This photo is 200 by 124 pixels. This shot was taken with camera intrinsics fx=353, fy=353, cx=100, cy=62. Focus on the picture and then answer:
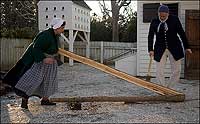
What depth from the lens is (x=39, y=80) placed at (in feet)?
18.2

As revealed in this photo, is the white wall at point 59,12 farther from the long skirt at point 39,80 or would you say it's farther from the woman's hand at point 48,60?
the woman's hand at point 48,60

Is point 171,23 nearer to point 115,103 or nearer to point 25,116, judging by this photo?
point 115,103

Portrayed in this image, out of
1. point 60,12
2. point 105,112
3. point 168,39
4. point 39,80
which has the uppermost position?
point 60,12

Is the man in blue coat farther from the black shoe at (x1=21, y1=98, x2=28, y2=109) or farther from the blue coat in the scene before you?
the black shoe at (x1=21, y1=98, x2=28, y2=109)

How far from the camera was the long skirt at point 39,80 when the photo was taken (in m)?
5.44

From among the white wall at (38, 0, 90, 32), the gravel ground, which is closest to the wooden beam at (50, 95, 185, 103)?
the gravel ground

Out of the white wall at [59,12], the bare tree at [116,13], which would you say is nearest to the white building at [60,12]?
the white wall at [59,12]

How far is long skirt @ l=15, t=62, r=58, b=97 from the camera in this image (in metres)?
5.44

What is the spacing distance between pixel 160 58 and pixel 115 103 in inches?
51.6

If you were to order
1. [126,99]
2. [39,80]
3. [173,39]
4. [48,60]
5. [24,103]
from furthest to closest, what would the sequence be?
[173,39]
[126,99]
[24,103]
[39,80]
[48,60]

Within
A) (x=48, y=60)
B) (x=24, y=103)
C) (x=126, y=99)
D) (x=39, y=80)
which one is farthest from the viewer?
(x=126, y=99)

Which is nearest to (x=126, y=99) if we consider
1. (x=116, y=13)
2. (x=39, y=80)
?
(x=39, y=80)

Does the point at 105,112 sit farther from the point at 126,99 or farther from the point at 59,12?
the point at 59,12

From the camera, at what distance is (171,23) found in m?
6.75
